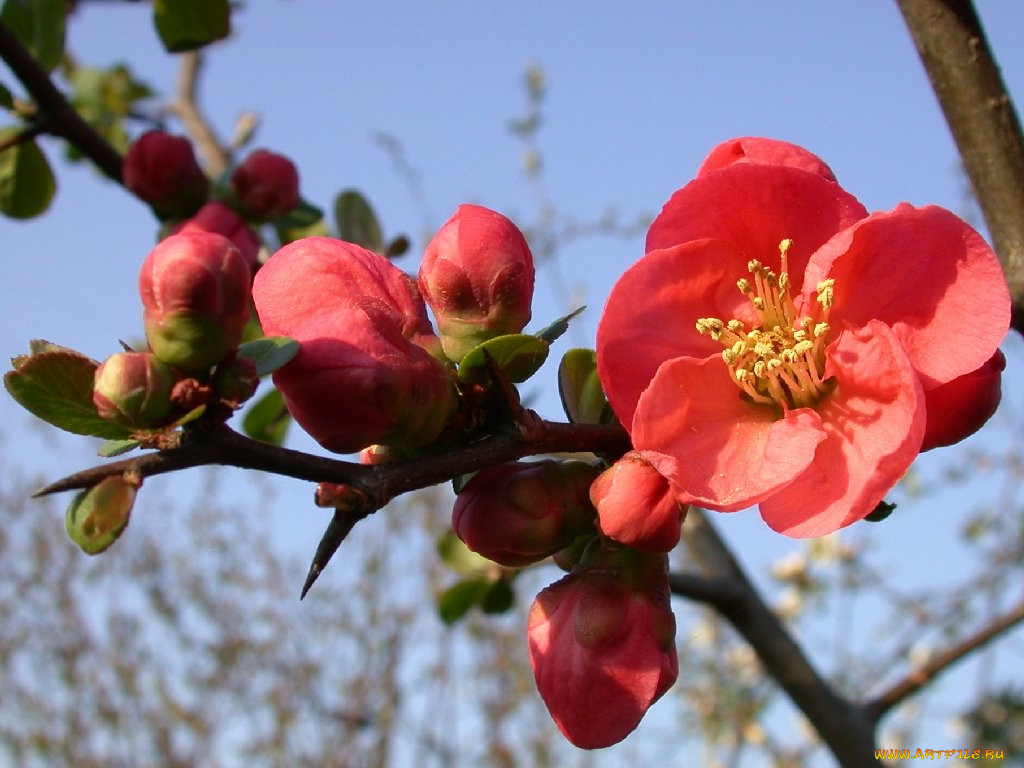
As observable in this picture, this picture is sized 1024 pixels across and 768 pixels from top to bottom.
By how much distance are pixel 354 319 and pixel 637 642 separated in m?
0.38

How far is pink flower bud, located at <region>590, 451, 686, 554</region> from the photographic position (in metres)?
0.88

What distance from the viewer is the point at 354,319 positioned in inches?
32.3

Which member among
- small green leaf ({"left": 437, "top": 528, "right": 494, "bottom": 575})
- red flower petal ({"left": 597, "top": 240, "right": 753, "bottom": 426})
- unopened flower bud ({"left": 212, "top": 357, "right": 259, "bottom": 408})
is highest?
unopened flower bud ({"left": 212, "top": 357, "right": 259, "bottom": 408})

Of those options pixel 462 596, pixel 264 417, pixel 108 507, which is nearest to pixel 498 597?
pixel 462 596

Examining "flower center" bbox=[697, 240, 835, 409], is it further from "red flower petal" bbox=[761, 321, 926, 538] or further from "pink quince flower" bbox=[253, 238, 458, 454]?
"pink quince flower" bbox=[253, 238, 458, 454]

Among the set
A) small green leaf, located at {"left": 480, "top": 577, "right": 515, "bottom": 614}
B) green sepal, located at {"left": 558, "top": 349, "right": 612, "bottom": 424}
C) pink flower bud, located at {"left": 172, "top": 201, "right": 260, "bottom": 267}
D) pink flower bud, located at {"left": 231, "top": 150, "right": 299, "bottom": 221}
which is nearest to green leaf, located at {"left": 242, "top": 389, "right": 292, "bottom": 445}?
pink flower bud, located at {"left": 172, "top": 201, "right": 260, "bottom": 267}

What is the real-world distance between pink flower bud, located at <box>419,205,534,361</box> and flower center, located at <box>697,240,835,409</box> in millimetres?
195

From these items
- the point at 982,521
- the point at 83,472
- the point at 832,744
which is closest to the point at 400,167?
the point at 982,521

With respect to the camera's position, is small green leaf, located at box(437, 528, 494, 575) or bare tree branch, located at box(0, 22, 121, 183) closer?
bare tree branch, located at box(0, 22, 121, 183)

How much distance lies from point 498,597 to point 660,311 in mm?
964

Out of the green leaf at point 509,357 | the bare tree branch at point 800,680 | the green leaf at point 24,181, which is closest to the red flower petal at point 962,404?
the green leaf at point 509,357

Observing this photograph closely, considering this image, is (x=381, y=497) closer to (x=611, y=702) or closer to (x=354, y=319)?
(x=354, y=319)

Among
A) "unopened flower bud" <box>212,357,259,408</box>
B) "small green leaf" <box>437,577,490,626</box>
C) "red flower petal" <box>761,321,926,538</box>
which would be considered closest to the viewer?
"unopened flower bud" <box>212,357,259,408</box>

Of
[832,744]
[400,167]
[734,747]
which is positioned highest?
[400,167]
